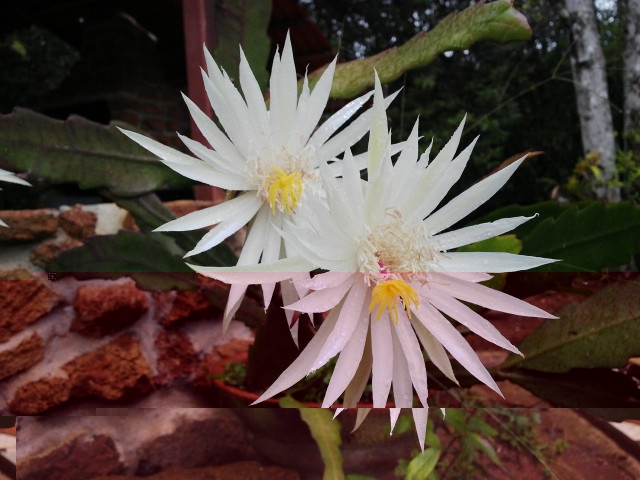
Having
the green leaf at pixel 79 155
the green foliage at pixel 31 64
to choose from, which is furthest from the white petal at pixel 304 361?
the green foliage at pixel 31 64

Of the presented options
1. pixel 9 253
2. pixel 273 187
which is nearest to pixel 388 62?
pixel 273 187

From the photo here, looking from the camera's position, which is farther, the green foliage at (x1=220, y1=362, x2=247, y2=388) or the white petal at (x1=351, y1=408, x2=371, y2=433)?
the green foliage at (x1=220, y1=362, x2=247, y2=388)

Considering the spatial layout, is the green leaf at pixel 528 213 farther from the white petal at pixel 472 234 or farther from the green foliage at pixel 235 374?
the green foliage at pixel 235 374

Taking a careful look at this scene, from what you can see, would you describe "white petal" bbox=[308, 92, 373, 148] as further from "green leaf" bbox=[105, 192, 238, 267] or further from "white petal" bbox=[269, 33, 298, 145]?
"green leaf" bbox=[105, 192, 238, 267]

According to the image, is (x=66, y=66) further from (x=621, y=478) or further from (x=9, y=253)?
(x=621, y=478)

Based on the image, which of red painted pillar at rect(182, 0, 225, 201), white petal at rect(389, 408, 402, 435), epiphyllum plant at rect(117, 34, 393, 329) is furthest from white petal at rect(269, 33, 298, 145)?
white petal at rect(389, 408, 402, 435)

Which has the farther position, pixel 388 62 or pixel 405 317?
pixel 388 62
